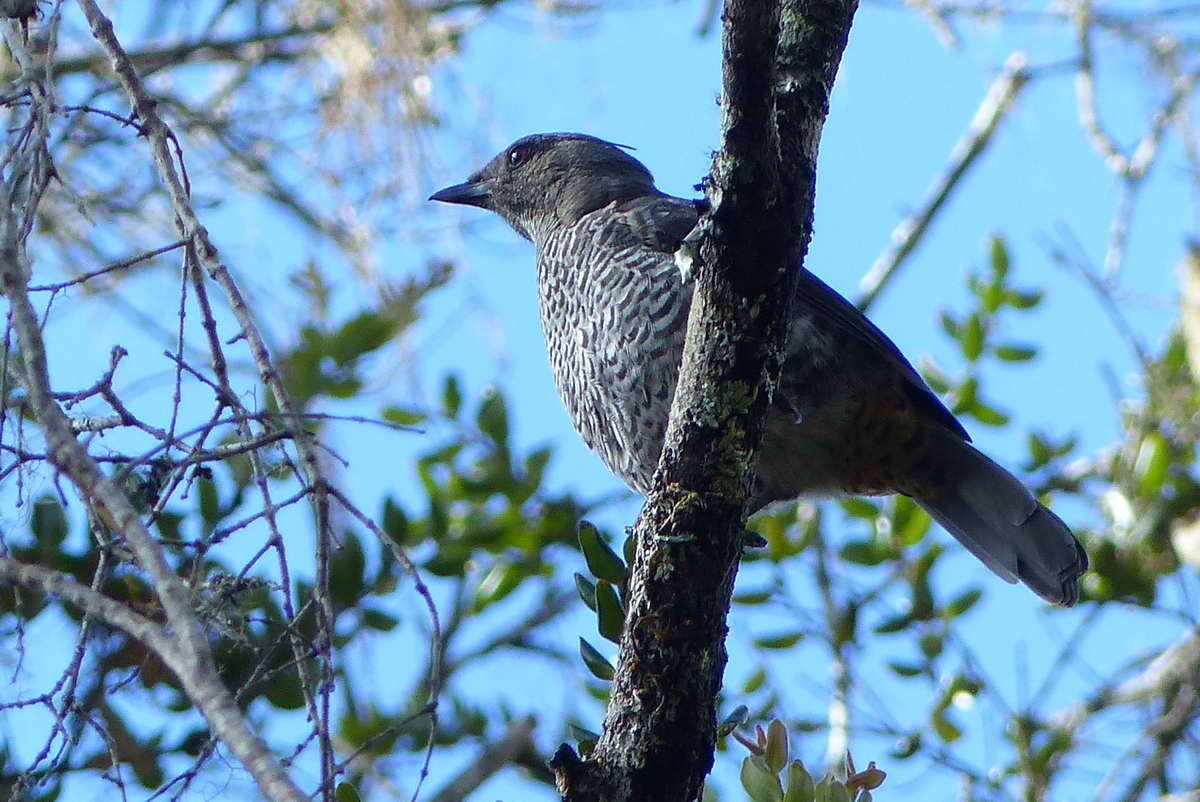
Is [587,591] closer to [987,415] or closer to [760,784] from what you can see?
[760,784]

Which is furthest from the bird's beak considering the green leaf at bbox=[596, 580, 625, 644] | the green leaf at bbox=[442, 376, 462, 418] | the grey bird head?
the green leaf at bbox=[596, 580, 625, 644]

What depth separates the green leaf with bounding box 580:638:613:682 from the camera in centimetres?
263

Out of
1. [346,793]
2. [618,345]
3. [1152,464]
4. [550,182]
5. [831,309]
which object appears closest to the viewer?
[346,793]

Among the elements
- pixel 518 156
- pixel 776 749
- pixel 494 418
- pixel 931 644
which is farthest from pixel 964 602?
pixel 776 749

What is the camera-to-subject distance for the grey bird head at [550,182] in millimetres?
4375

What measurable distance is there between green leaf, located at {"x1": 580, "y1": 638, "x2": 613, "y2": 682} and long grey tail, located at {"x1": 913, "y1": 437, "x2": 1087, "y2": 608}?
4.65ft

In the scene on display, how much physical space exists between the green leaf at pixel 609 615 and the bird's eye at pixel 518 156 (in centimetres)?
243

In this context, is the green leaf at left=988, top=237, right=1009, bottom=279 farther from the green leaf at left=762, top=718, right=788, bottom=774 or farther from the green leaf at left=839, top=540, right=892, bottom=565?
the green leaf at left=762, top=718, right=788, bottom=774

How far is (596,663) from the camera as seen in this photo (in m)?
2.65

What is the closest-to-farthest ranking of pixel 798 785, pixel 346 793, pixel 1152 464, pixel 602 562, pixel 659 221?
pixel 798 785, pixel 346 793, pixel 602 562, pixel 659 221, pixel 1152 464

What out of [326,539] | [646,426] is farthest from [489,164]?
[326,539]

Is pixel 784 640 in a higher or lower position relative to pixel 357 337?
lower

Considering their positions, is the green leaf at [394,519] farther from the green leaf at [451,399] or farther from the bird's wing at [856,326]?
the bird's wing at [856,326]

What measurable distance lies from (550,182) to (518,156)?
233 mm
